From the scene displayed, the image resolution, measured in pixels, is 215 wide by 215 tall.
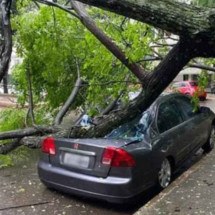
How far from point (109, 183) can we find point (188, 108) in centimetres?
301

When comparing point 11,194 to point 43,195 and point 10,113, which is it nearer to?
point 43,195

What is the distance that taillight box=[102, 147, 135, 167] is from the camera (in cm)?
482

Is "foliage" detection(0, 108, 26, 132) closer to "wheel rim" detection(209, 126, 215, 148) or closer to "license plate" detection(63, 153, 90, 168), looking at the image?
"license plate" detection(63, 153, 90, 168)

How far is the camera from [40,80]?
7.79 m

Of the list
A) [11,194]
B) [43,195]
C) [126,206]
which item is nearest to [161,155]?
[126,206]

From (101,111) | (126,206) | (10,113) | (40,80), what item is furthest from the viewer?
(10,113)

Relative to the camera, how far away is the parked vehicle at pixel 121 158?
15.9 ft

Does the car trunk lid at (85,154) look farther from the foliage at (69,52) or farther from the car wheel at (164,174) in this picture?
the foliage at (69,52)

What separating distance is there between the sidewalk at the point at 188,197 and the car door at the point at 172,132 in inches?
15.8

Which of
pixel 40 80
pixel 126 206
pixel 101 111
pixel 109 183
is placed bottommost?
pixel 126 206

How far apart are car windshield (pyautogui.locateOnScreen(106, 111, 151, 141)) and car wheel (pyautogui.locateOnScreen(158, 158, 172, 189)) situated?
60cm

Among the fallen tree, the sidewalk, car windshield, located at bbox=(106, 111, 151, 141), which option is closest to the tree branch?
the fallen tree

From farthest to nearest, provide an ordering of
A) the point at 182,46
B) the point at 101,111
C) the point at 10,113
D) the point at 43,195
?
the point at 10,113
the point at 101,111
the point at 43,195
the point at 182,46

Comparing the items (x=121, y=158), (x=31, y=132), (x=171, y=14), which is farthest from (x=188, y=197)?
(x=171, y=14)
